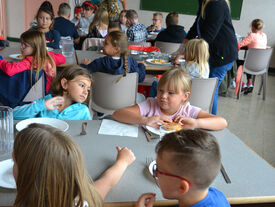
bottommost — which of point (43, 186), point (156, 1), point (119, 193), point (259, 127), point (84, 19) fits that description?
point (259, 127)

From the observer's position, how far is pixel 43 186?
0.81 metres

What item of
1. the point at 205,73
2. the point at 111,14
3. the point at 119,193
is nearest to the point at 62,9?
the point at 111,14

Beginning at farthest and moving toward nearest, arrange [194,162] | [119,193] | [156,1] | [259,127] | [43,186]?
1. [156,1]
2. [259,127]
3. [119,193]
4. [194,162]
5. [43,186]

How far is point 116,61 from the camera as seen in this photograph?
2.83 meters

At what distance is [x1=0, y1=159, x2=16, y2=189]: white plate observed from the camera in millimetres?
993

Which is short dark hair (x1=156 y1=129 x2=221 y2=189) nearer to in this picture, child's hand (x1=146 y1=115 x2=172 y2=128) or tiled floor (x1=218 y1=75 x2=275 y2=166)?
child's hand (x1=146 y1=115 x2=172 y2=128)

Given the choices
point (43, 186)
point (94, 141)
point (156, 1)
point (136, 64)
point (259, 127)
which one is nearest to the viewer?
point (43, 186)

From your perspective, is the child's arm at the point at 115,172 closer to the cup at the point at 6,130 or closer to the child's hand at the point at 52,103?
the cup at the point at 6,130

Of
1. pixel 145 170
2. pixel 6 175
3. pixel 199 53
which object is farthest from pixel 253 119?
pixel 6 175

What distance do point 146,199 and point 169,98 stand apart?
0.88 meters

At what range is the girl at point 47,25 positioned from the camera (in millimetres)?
3773

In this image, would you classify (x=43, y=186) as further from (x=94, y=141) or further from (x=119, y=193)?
(x=94, y=141)

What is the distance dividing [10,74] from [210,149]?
207cm

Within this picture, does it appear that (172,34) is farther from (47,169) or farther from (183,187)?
(47,169)
